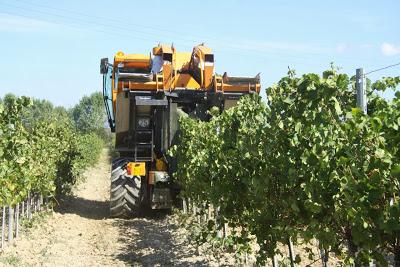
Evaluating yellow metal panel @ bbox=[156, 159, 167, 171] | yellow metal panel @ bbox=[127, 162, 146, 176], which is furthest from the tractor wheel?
yellow metal panel @ bbox=[156, 159, 167, 171]

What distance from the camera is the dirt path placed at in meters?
7.48

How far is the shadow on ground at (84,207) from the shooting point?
11.9 m

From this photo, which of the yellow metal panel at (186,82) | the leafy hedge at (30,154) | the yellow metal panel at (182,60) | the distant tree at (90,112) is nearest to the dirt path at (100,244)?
the leafy hedge at (30,154)

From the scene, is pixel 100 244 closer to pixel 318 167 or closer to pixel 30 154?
pixel 30 154

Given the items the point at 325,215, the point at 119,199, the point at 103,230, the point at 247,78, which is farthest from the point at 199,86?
the point at 325,215

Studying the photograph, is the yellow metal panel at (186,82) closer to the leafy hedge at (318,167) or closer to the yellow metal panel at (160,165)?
the yellow metal panel at (160,165)

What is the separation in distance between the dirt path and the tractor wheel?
0.81ft

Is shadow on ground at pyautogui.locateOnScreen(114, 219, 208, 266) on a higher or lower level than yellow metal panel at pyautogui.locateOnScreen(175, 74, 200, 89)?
lower

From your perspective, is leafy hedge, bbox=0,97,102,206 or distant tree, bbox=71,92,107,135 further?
distant tree, bbox=71,92,107,135

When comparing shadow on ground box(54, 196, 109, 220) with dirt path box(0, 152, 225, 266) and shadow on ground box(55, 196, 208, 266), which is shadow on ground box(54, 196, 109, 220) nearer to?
shadow on ground box(55, 196, 208, 266)

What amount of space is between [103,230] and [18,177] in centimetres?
270

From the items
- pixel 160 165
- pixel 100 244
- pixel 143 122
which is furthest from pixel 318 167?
pixel 143 122

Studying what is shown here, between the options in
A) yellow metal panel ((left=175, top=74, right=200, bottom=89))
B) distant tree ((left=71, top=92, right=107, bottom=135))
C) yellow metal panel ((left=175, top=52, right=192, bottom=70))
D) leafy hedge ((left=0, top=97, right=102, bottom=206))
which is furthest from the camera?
distant tree ((left=71, top=92, right=107, bottom=135))

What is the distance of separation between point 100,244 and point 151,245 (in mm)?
887
